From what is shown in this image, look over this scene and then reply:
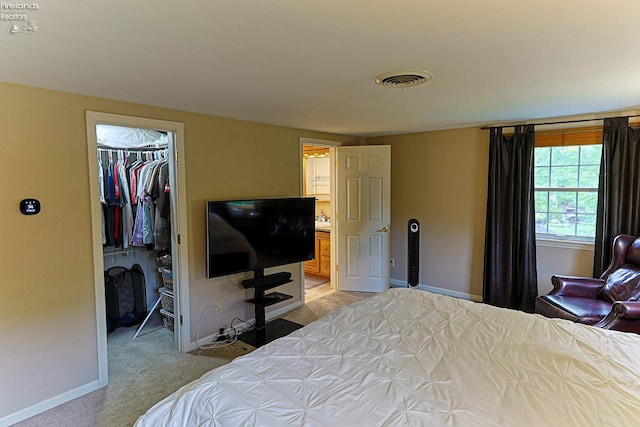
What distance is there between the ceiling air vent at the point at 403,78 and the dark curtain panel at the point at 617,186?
99.1 inches

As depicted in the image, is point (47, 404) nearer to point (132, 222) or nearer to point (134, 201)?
point (132, 222)

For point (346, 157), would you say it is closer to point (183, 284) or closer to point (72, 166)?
point (183, 284)

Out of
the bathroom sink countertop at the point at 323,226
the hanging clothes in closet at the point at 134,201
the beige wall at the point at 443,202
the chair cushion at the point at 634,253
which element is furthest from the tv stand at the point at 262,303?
the chair cushion at the point at 634,253

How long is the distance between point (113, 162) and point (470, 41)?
372 centimetres

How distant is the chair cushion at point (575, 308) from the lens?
2.92 m

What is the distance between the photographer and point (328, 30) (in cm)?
153

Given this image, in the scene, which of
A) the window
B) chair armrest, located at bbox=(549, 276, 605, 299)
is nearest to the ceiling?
the window

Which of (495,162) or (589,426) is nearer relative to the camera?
(589,426)

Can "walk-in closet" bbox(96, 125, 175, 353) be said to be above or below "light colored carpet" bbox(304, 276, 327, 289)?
above

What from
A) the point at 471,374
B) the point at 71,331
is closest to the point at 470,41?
the point at 471,374

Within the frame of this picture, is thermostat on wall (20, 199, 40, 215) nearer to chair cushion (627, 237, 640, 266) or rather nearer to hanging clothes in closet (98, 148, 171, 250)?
hanging clothes in closet (98, 148, 171, 250)

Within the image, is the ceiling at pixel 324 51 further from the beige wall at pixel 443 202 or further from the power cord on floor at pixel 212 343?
the power cord on floor at pixel 212 343

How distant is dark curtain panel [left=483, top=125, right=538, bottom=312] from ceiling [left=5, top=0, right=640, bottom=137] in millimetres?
1033

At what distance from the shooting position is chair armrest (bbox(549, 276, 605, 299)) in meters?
3.32
